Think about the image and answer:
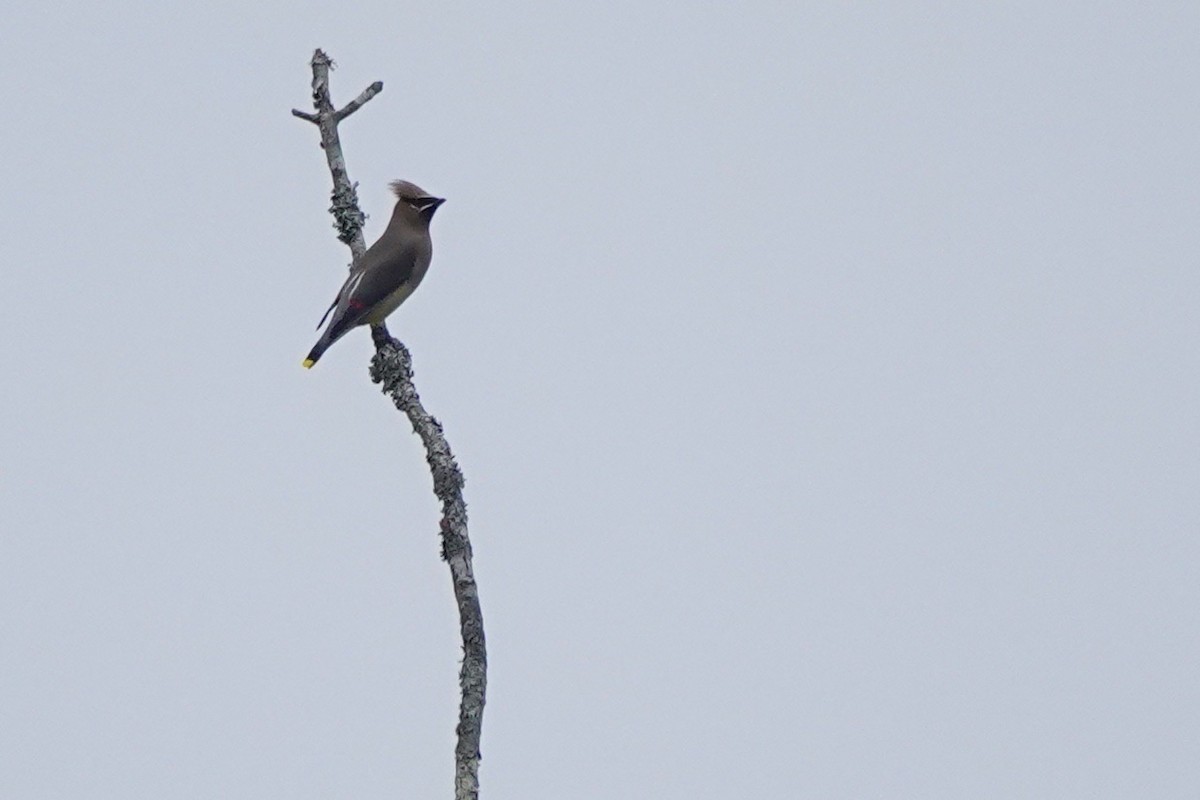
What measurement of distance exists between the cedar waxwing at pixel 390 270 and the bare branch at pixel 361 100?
3.53 feet

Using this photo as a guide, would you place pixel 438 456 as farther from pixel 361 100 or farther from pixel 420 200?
Answer: pixel 420 200

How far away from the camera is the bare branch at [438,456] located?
13.2 feet

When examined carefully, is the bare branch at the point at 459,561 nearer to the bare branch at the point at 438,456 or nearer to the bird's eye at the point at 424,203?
the bare branch at the point at 438,456

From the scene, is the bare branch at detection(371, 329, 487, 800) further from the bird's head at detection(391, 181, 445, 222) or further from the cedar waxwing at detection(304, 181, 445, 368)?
the bird's head at detection(391, 181, 445, 222)

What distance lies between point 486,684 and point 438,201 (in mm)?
4035

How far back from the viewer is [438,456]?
4.75m

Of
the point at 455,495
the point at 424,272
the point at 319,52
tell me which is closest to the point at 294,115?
the point at 319,52

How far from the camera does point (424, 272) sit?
24.9 feet

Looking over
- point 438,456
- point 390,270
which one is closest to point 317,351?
point 390,270

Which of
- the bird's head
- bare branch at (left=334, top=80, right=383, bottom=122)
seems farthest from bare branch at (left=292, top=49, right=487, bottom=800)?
the bird's head

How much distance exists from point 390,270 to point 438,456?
250 centimetres

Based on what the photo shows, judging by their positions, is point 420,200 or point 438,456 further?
point 420,200

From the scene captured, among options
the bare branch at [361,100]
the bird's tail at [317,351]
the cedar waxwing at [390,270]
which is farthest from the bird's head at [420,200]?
the bare branch at [361,100]

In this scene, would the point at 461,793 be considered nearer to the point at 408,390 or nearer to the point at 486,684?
the point at 486,684
